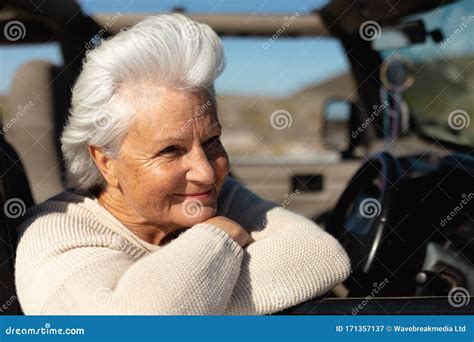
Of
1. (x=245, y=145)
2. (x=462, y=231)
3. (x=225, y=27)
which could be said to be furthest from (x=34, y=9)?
(x=245, y=145)

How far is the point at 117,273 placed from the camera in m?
1.74

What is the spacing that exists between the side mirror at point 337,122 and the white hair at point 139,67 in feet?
7.74

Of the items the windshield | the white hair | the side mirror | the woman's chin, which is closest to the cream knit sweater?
the woman's chin

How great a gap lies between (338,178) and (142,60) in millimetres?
2502

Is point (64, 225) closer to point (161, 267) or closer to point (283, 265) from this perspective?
point (161, 267)

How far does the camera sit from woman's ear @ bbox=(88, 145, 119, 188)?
79.9 inches

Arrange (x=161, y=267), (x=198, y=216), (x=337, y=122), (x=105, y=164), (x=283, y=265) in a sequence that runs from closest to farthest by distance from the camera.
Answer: (x=161, y=267) → (x=283, y=265) → (x=198, y=216) → (x=105, y=164) → (x=337, y=122)

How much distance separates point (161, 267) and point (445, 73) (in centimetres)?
261

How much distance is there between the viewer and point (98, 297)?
162 cm

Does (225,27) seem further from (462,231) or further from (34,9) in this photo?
(462,231)

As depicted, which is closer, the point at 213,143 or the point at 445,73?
the point at 213,143

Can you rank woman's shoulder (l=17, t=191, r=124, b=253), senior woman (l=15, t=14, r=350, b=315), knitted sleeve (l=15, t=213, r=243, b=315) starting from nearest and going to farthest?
knitted sleeve (l=15, t=213, r=243, b=315) < senior woman (l=15, t=14, r=350, b=315) < woman's shoulder (l=17, t=191, r=124, b=253)

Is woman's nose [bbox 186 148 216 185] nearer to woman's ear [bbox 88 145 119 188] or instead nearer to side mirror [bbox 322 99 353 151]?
woman's ear [bbox 88 145 119 188]

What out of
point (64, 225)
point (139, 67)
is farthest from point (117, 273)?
point (139, 67)
